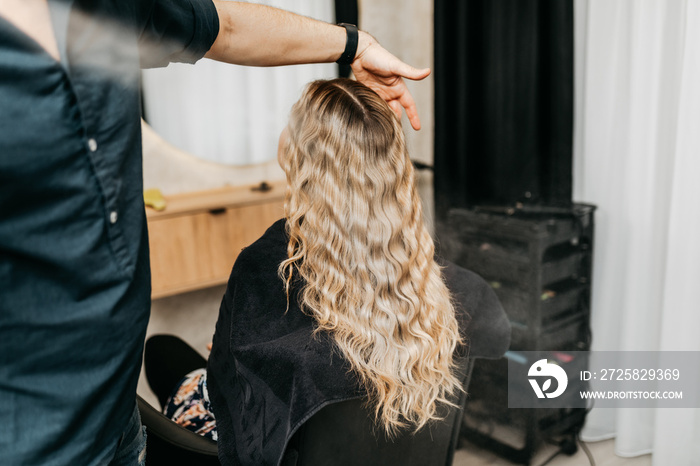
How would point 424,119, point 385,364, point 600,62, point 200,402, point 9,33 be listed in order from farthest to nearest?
point 424,119, point 600,62, point 200,402, point 385,364, point 9,33

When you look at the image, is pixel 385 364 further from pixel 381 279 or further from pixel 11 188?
pixel 11 188

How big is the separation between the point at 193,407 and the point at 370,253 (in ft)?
2.31

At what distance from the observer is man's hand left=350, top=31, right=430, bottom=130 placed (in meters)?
1.12

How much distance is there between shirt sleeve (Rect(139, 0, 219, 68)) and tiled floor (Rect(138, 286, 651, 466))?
1.83 m

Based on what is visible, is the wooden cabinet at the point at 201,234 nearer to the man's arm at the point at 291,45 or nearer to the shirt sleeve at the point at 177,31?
A: the man's arm at the point at 291,45

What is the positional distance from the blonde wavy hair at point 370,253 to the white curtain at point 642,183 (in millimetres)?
1186

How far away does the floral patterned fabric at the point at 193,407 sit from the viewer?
1.43m

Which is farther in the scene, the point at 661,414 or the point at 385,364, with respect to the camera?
the point at 661,414

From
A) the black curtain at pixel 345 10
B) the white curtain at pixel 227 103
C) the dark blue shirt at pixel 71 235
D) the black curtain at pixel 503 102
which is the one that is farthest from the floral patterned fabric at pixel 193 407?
the black curtain at pixel 345 10

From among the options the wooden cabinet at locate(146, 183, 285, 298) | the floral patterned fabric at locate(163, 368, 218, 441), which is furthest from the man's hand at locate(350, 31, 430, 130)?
the wooden cabinet at locate(146, 183, 285, 298)

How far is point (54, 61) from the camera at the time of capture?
517 mm

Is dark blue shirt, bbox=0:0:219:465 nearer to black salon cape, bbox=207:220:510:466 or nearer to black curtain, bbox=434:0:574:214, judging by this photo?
black salon cape, bbox=207:220:510:466

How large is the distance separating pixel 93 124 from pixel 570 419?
218 centimetres

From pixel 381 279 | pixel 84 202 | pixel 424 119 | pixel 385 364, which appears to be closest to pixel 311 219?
pixel 381 279
